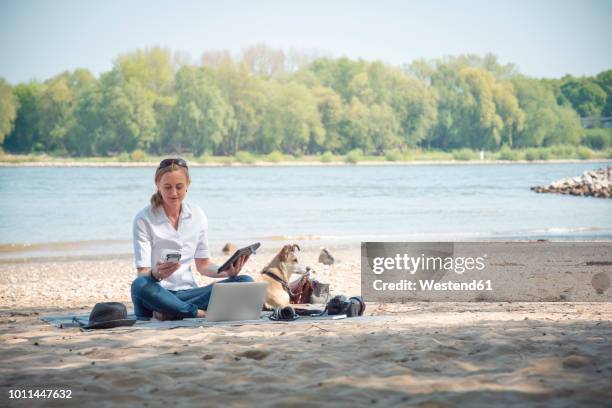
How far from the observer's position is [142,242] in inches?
255

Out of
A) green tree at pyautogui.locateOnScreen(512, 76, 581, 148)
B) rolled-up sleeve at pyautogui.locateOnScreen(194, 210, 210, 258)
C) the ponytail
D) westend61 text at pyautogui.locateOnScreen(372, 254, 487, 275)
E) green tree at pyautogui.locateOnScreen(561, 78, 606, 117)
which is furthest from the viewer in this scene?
green tree at pyautogui.locateOnScreen(561, 78, 606, 117)

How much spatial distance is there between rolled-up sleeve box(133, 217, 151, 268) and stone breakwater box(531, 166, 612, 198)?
1382 inches

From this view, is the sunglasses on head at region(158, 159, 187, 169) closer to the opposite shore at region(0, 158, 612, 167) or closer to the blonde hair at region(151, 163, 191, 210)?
the blonde hair at region(151, 163, 191, 210)

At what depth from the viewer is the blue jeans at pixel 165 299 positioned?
655cm

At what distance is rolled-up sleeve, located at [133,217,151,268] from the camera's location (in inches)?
254

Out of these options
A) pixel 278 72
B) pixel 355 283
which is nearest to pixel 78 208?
pixel 355 283

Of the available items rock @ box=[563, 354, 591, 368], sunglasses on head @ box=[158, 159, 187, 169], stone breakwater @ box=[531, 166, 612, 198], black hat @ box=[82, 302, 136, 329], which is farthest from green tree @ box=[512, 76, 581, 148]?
rock @ box=[563, 354, 591, 368]

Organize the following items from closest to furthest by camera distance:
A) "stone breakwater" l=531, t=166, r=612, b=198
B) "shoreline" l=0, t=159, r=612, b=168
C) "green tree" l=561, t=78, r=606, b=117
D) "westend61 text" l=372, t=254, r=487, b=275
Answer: "westend61 text" l=372, t=254, r=487, b=275, "stone breakwater" l=531, t=166, r=612, b=198, "shoreline" l=0, t=159, r=612, b=168, "green tree" l=561, t=78, r=606, b=117

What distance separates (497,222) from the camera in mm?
25547

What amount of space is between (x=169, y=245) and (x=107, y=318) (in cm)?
71

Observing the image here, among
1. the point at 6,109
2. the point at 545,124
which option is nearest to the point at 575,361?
the point at 6,109

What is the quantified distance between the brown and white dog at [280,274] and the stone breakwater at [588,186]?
3359 cm

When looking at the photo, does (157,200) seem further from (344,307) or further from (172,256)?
(344,307)

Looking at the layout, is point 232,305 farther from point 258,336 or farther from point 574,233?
point 574,233
